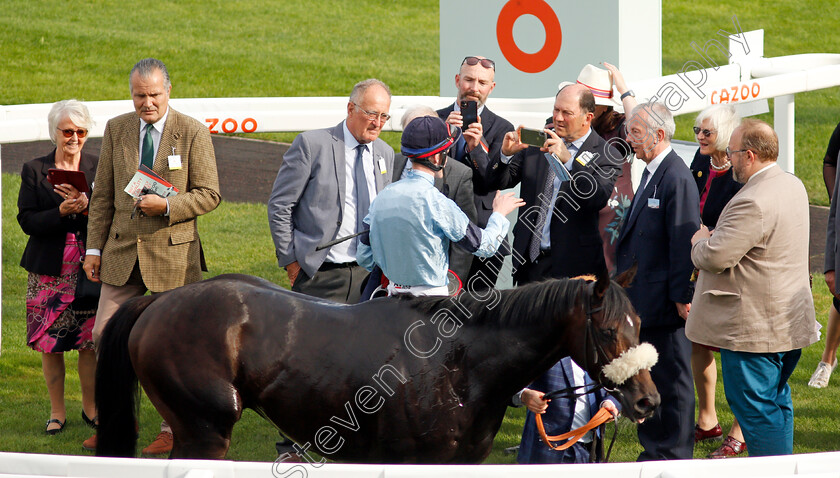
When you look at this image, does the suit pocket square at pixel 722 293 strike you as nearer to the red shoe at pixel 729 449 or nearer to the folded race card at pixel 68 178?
the red shoe at pixel 729 449

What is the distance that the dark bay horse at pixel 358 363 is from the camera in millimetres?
3916

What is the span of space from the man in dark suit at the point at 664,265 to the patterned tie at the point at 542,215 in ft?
1.32

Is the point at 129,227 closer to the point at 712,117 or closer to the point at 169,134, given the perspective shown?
the point at 169,134

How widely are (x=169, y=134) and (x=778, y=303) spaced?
9.80ft

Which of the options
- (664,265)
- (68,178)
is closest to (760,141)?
(664,265)

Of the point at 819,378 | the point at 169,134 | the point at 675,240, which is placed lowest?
the point at 819,378

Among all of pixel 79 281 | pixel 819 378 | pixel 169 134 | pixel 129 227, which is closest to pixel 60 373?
pixel 79 281

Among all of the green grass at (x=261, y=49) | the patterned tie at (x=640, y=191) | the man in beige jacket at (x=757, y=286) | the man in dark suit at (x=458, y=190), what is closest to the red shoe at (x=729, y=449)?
the man in beige jacket at (x=757, y=286)

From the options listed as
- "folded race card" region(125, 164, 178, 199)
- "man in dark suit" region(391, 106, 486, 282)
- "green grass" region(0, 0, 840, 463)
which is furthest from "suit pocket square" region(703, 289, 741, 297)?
"green grass" region(0, 0, 840, 463)

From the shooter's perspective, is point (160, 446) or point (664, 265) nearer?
point (664, 265)

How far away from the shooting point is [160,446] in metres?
5.22

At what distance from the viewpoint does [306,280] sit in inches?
204

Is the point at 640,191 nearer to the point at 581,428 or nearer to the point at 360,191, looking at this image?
the point at 581,428

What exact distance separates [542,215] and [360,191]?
3.06 feet
